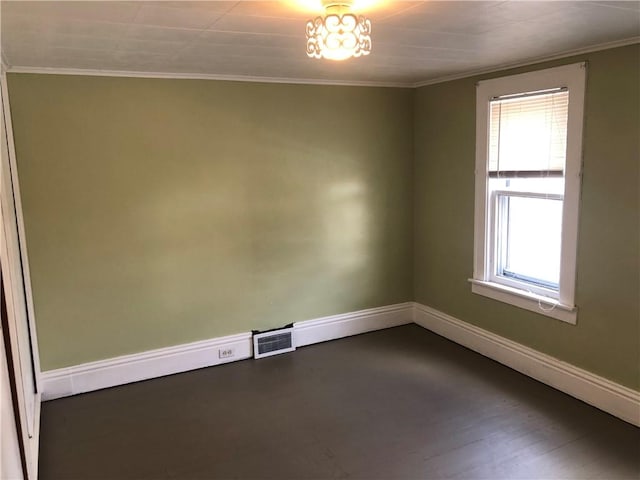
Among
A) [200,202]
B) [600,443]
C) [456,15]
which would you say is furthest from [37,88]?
[600,443]

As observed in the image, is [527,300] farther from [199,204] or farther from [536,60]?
[199,204]

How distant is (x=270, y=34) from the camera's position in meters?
2.37

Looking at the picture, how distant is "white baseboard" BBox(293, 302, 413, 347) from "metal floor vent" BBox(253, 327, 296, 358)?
0.08 metres

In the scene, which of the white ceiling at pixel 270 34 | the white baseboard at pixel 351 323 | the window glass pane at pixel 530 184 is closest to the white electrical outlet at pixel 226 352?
the white baseboard at pixel 351 323

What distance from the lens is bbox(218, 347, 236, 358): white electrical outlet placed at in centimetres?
390

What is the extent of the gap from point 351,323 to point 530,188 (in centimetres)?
188

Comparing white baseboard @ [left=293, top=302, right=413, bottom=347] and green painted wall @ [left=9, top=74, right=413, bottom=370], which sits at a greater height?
green painted wall @ [left=9, top=74, right=413, bottom=370]

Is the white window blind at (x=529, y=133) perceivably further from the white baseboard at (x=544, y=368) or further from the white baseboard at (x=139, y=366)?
the white baseboard at (x=139, y=366)

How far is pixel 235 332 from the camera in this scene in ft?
13.0

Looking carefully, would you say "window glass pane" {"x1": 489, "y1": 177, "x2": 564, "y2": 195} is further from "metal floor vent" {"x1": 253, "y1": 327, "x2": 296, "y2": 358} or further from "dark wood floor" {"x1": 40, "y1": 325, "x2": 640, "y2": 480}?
"metal floor vent" {"x1": 253, "y1": 327, "x2": 296, "y2": 358}

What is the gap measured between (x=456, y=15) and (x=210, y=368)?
9.70 feet

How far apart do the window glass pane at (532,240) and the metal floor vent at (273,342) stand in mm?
1757

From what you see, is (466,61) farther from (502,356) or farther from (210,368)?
(210,368)

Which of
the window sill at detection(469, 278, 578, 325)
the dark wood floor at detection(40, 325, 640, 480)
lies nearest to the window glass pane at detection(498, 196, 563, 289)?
the window sill at detection(469, 278, 578, 325)
